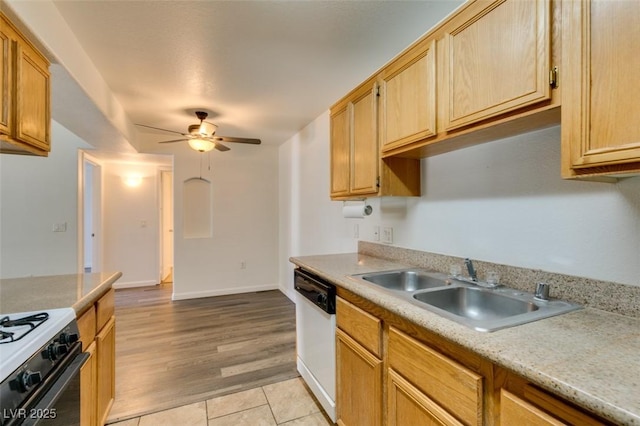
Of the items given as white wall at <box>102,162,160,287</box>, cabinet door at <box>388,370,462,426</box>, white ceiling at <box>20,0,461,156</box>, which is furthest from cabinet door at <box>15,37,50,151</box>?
white wall at <box>102,162,160,287</box>

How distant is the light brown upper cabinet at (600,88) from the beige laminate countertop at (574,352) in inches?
19.1

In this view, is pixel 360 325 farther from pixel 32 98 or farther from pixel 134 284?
pixel 134 284

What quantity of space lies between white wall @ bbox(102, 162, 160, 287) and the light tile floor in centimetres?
379

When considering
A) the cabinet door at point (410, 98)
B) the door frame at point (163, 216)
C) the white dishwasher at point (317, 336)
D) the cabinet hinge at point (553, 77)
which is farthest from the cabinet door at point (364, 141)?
the door frame at point (163, 216)

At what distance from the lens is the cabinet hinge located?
97 centimetres

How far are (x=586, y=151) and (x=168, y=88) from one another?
9.29 feet

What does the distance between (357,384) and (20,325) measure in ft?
4.73

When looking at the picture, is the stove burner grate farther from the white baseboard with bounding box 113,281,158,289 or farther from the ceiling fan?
the white baseboard with bounding box 113,281,158,289

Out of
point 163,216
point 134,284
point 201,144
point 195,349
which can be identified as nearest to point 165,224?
point 163,216

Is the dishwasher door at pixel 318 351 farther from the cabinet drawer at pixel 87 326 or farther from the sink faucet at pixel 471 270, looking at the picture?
the cabinet drawer at pixel 87 326

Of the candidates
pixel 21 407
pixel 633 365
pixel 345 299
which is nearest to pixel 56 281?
pixel 21 407

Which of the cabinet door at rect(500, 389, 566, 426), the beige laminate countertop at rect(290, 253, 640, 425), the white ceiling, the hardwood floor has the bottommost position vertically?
the hardwood floor

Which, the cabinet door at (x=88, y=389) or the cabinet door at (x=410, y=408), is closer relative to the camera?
the cabinet door at (x=410, y=408)

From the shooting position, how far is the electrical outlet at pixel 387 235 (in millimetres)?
2239
